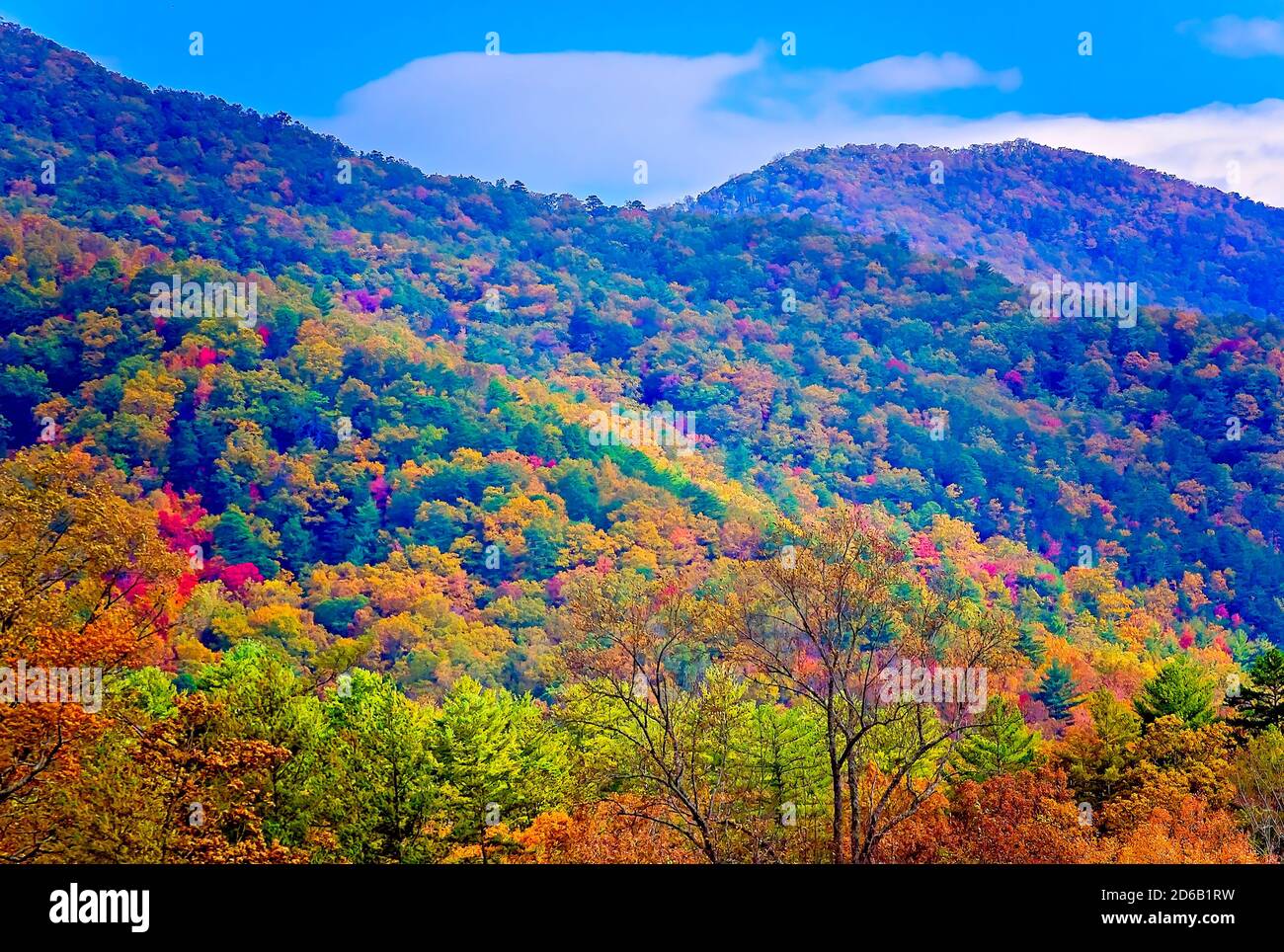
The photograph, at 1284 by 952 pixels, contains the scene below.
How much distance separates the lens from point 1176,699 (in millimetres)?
34812

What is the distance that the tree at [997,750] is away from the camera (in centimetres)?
3522

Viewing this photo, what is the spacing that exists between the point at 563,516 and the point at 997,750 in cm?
5193

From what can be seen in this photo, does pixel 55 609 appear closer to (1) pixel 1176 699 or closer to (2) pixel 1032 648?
(1) pixel 1176 699

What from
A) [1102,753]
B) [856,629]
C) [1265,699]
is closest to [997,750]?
[1102,753]

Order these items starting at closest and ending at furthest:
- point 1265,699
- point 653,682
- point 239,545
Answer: point 653,682
point 1265,699
point 239,545

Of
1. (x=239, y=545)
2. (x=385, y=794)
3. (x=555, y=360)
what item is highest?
(x=555, y=360)

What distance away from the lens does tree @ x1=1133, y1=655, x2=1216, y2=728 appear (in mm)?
34531

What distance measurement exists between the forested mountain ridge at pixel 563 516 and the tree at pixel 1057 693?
134 millimetres

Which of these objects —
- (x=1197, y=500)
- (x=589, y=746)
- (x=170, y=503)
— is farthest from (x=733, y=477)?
(x=589, y=746)

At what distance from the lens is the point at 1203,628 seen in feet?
285

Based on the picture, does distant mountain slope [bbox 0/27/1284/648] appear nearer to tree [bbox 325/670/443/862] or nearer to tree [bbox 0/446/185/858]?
tree [bbox 325/670/443/862]

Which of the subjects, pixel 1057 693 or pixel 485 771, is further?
pixel 1057 693

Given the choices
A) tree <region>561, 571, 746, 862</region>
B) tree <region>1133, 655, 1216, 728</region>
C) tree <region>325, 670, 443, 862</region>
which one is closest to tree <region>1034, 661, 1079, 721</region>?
tree <region>1133, 655, 1216, 728</region>
